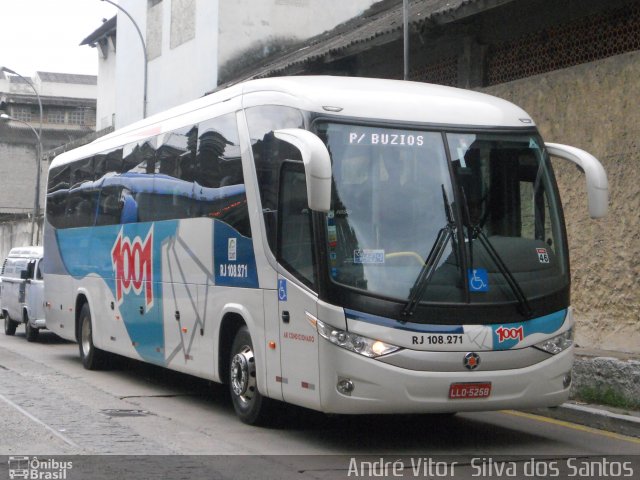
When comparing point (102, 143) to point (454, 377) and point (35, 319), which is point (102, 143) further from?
point (454, 377)

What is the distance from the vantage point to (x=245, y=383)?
1026 centimetres

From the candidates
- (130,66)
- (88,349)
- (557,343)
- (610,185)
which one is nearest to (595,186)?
(557,343)

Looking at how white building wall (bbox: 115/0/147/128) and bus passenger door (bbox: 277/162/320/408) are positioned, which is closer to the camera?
bus passenger door (bbox: 277/162/320/408)

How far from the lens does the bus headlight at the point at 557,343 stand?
357 inches

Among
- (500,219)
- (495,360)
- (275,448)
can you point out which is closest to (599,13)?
(500,219)

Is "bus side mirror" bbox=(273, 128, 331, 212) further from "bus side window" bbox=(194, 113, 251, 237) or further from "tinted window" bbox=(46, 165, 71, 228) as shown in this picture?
"tinted window" bbox=(46, 165, 71, 228)

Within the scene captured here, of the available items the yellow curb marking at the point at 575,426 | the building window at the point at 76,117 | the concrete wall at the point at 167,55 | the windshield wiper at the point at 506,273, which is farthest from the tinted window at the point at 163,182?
the building window at the point at 76,117

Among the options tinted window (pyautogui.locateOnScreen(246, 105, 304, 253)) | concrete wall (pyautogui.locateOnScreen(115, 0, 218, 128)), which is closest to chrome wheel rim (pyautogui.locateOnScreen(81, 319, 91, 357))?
tinted window (pyautogui.locateOnScreen(246, 105, 304, 253))

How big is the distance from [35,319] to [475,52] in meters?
10.2

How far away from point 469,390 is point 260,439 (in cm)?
202

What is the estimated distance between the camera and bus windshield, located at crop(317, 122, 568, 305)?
870 cm

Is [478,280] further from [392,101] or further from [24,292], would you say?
[24,292]

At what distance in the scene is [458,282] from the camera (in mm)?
8766

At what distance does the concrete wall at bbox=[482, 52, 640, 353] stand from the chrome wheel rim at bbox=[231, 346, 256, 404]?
221 inches
